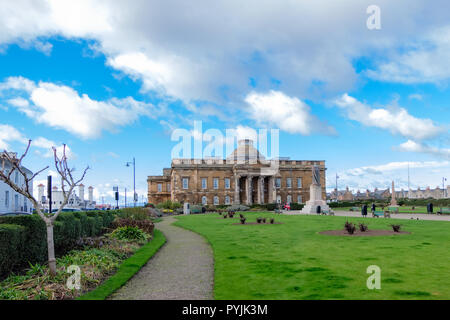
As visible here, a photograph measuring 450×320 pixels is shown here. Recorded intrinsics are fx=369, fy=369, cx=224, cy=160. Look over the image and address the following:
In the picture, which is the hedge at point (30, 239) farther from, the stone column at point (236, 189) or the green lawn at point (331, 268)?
the stone column at point (236, 189)

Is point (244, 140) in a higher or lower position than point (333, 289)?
higher

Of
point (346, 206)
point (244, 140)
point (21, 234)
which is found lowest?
point (346, 206)

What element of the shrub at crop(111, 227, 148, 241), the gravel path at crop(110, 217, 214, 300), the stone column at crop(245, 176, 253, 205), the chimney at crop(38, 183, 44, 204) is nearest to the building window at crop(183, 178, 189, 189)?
the stone column at crop(245, 176, 253, 205)

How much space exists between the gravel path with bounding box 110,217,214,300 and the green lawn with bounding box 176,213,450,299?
389 mm

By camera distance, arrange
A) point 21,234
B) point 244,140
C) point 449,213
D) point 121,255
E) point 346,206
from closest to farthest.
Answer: point 21,234
point 121,255
point 449,213
point 346,206
point 244,140

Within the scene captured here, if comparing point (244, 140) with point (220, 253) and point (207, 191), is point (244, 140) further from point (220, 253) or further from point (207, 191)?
point (220, 253)

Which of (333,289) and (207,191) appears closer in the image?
(333,289)

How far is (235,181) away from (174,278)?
67.3 m

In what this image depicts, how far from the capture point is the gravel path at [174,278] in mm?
8539

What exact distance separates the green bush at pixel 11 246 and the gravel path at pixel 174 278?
372 centimetres
